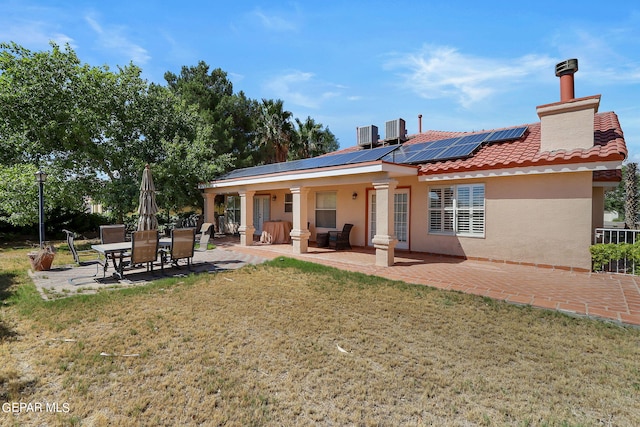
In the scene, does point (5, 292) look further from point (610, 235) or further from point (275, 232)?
point (610, 235)

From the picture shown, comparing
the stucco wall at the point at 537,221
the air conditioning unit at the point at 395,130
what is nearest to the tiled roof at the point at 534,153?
the stucco wall at the point at 537,221

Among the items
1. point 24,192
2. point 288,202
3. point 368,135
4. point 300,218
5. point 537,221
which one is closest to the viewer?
point 537,221

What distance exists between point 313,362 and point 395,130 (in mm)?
14754

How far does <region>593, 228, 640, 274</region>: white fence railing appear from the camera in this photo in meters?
7.92

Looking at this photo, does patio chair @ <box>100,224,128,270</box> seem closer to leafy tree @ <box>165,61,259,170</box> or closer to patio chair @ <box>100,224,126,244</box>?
patio chair @ <box>100,224,126,244</box>

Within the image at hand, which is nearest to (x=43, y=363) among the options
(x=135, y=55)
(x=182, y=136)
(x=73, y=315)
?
(x=73, y=315)

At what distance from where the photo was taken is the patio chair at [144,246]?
766 centimetres

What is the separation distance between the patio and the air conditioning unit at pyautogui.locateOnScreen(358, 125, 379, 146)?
8458 mm

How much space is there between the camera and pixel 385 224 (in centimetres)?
931

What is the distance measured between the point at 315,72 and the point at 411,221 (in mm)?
8054

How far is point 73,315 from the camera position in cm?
513

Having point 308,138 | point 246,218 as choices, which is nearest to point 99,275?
point 246,218

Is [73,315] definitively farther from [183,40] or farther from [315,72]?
[315,72]

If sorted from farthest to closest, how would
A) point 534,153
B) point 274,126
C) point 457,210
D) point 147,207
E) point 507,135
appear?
point 274,126, point 507,135, point 457,210, point 147,207, point 534,153
